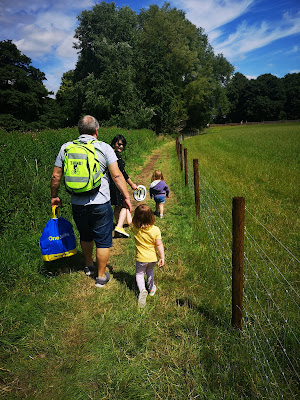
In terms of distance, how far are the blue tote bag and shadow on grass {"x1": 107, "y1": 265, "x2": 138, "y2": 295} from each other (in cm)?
76

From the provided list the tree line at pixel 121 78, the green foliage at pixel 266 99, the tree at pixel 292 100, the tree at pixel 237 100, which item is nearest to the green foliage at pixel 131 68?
the tree line at pixel 121 78

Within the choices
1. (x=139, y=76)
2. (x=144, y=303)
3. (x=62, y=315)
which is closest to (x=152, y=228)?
(x=144, y=303)

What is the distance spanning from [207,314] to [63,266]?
2.17 meters

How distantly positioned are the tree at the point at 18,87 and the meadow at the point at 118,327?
40.6 meters

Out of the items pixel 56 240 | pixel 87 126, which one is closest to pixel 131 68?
pixel 87 126

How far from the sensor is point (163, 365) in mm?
2092

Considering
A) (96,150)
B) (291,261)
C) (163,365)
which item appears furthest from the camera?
(291,261)

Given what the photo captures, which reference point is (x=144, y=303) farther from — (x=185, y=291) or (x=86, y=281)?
(x=86, y=281)

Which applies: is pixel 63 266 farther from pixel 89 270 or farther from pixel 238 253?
pixel 238 253

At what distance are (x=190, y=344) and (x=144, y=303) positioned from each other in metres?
0.69

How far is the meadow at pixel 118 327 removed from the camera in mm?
1930

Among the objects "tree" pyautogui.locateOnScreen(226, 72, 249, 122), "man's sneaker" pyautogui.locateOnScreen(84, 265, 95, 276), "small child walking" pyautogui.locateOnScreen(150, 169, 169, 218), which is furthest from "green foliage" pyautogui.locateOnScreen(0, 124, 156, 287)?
"tree" pyautogui.locateOnScreen(226, 72, 249, 122)

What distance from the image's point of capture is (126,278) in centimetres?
344

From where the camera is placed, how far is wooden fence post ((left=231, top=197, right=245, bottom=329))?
7.32 ft
